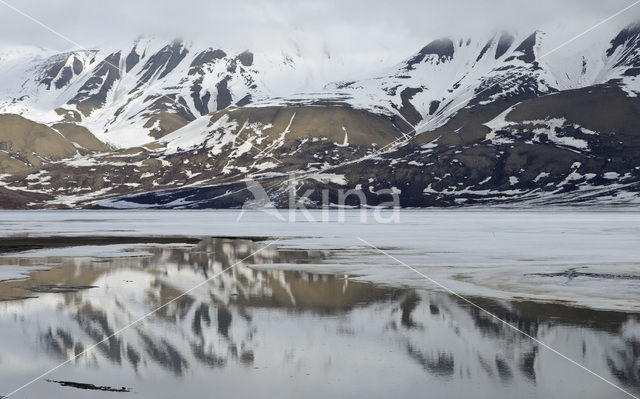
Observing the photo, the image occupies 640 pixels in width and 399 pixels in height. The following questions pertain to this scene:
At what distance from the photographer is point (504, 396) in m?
13.9

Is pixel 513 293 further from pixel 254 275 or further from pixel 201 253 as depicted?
pixel 201 253

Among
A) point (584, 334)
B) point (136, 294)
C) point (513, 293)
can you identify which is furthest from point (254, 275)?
point (584, 334)

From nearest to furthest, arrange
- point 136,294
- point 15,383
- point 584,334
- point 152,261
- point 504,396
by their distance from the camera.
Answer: point 504,396, point 15,383, point 584,334, point 136,294, point 152,261

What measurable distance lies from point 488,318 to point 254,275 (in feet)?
49.7

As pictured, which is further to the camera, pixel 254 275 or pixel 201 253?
pixel 201 253

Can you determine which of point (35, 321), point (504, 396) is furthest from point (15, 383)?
point (504, 396)

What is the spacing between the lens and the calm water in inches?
579

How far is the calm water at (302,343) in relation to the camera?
48.2 feet

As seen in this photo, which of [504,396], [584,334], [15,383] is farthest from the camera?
[584,334]

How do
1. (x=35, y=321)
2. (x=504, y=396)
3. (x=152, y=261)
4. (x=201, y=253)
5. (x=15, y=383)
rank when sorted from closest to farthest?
(x=504, y=396), (x=15, y=383), (x=35, y=321), (x=152, y=261), (x=201, y=253)

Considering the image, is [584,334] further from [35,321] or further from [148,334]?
[35,321]

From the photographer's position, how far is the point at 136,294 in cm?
2767

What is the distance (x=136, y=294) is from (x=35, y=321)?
6206 mm

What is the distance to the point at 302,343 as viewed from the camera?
18750 millimetres
